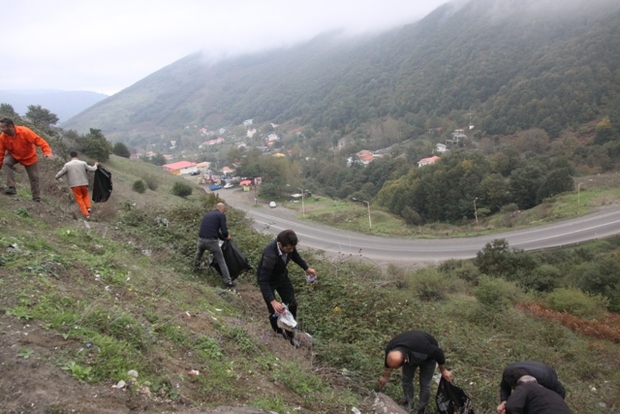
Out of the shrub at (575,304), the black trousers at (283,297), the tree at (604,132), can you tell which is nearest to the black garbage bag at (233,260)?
the black trousers at (283,297)

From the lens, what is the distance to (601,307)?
50.5 ft

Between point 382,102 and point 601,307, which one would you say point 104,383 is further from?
point 382,102

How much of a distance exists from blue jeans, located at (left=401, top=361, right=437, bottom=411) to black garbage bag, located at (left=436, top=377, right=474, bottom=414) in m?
0.12

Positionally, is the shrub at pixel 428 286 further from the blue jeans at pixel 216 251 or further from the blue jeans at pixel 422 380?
the blue jeans at pixel 422 380

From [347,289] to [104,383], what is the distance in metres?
4.55

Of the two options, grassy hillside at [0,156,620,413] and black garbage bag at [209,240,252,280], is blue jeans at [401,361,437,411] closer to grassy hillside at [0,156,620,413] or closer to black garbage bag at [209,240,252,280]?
grassy hillside at [0,156,620,413]

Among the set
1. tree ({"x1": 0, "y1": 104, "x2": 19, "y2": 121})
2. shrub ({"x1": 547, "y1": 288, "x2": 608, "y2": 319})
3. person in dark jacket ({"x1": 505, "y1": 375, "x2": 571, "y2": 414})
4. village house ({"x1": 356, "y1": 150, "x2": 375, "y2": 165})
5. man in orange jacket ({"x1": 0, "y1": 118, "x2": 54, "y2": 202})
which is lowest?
village house ({"x1": 356, "y1": 150, "x2": 375, "y2": 165})

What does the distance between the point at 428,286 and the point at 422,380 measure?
1291cm

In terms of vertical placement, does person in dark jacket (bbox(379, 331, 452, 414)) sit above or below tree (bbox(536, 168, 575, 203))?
above

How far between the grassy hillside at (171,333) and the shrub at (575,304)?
6.33 metres

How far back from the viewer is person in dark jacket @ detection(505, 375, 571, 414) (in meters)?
2.86

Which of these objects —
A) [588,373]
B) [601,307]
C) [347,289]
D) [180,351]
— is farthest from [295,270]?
[601,307]

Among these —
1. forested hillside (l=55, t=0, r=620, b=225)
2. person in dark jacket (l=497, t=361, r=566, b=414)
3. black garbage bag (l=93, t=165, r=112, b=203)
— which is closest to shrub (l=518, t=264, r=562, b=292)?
person in dark jacket (l=497, t=361, r=566, b=414)

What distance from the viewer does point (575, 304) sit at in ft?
47.8
